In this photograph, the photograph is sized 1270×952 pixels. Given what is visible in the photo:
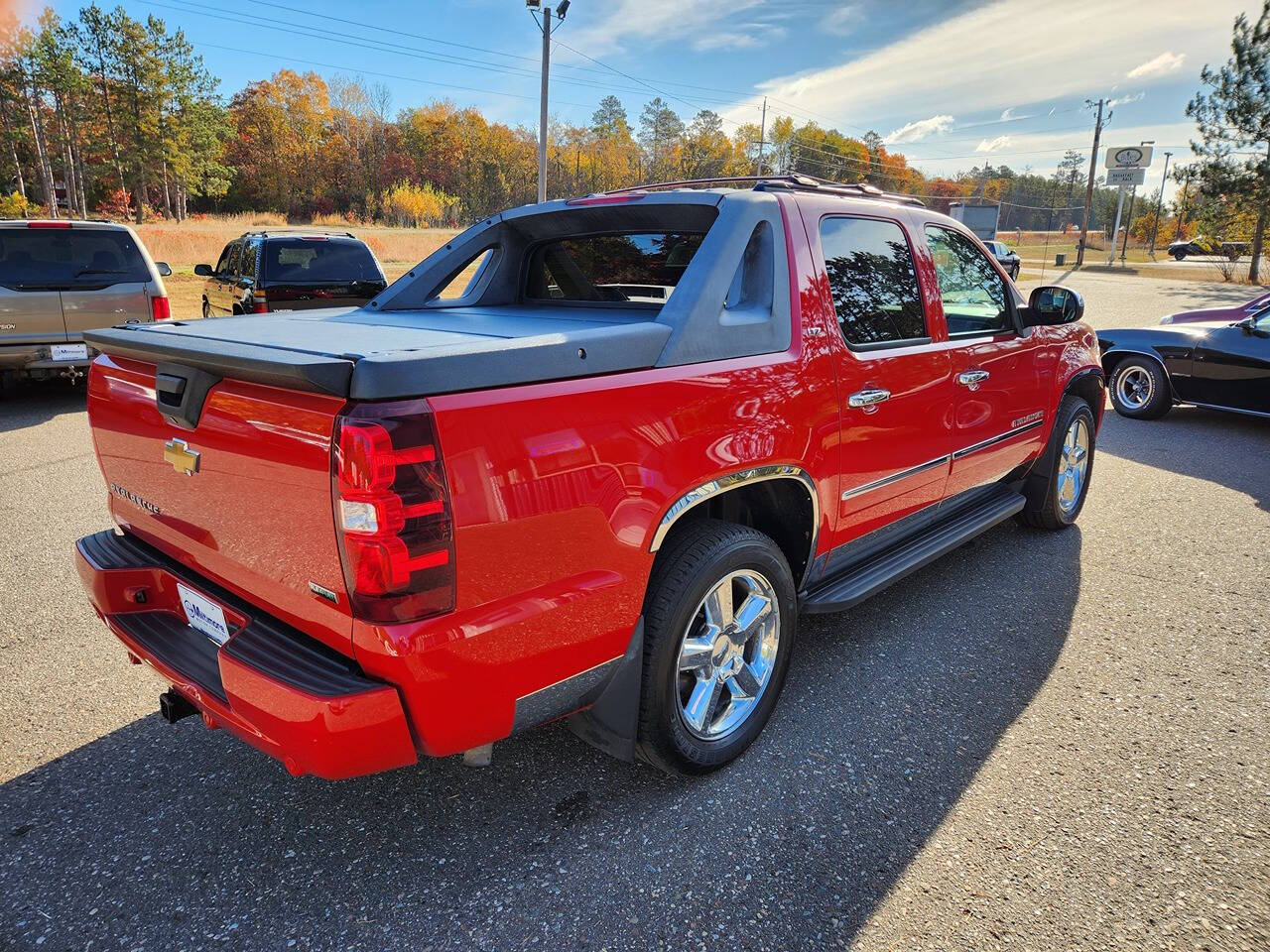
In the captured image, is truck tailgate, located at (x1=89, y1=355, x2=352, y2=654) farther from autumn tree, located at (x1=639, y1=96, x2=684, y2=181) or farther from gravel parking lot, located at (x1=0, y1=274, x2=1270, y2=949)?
autumn tree, located at (x1=639, y1=96, x2=684, y2=181)

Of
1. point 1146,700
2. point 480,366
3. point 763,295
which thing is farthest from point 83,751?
point 1146,700

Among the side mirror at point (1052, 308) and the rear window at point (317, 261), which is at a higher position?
the rear window at point (317, 261)

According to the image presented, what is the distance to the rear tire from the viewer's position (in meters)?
4.70

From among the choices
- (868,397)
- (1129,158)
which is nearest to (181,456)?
(868,397)

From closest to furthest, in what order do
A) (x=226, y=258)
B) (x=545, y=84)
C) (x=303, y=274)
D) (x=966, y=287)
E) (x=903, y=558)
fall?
(x=903, y=558)
(x=966, y=287)
(x=303, y=274)
(x=226, y=258)
(x=545, y=84)

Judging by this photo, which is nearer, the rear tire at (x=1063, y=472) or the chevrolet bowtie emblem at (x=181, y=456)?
the chevrolet bowtie emblem at (x=181, y=456)

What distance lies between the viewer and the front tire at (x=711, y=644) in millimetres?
2338

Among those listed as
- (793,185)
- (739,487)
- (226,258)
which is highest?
(793,185)

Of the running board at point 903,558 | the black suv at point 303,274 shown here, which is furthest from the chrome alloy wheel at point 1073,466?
the black suv at point 303,274

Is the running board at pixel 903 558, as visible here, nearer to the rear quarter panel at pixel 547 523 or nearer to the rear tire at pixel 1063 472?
the rear tire at pixel 1063 472

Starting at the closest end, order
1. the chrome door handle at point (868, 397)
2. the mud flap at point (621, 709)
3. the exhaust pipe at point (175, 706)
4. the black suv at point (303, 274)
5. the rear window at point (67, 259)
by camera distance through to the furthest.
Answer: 1. the mud flap at point (621, 709)
2. the exhaust pipe at point (175, 706)
3. the chrome door handle at point (868, 397)
4. the rear window at point (67, 259)
5. the black suv at point (303, 274)

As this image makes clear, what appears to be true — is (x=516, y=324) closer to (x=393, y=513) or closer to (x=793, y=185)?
(x=393, y=513)

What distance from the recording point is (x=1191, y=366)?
8.30 metres

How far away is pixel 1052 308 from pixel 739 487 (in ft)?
8.70
